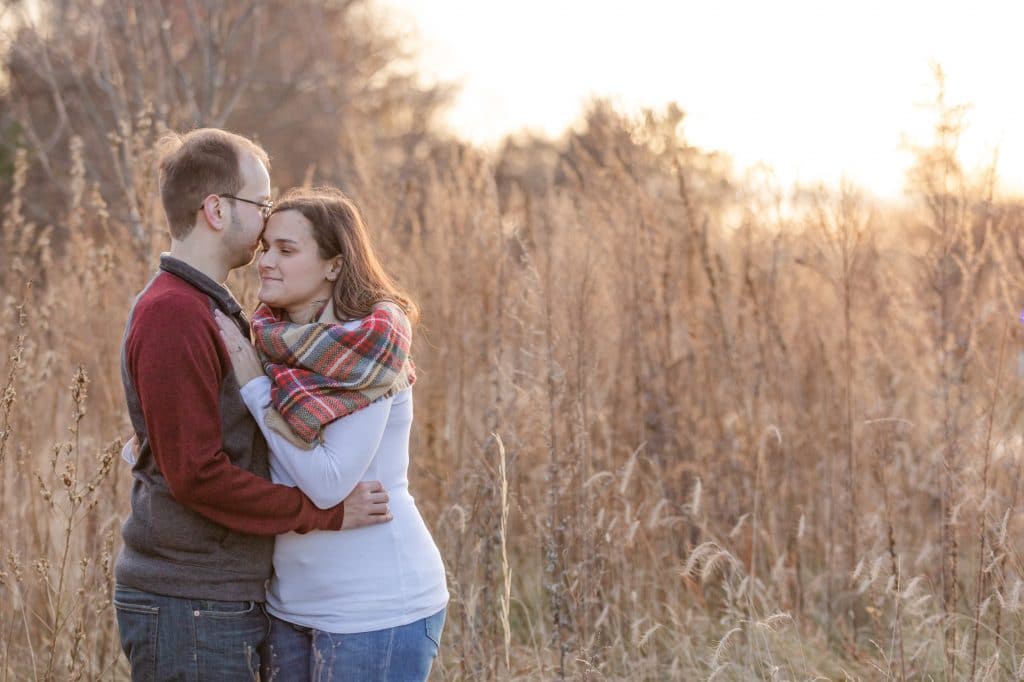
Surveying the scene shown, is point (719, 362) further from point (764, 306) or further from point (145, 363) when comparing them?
point (145, 363)

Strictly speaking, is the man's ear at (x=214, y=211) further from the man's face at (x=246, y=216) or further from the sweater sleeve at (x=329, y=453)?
the sweater sleeve at (x=329, y=453)

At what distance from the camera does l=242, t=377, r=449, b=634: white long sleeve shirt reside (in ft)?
6.62

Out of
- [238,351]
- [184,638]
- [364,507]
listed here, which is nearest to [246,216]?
[238,351]

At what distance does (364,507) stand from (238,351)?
40 cm

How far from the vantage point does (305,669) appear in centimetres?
215

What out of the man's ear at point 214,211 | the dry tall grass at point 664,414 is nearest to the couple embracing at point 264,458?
the man's ear at point 214,211

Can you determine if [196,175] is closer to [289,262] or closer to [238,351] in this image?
[289,262]

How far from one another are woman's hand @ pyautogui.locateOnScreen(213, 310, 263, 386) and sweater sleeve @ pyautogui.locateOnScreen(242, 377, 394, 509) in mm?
32

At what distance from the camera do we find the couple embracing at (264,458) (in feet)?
6.49

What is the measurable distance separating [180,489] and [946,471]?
2.14 metres

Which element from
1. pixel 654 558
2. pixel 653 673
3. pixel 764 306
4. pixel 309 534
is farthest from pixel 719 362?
pixel 309 534

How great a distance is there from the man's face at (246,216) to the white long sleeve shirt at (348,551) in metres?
0.30

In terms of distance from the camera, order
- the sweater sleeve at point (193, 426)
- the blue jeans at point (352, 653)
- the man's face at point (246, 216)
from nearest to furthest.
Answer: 1. the sweater sleeve at point (193, 426)
2. the blue jeans at point (352, 653)
3. the man's face at point (246, 216)

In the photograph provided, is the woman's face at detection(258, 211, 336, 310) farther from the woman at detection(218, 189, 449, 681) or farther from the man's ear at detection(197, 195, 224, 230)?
the man's ear at detection(197, 195, 224, 230)
